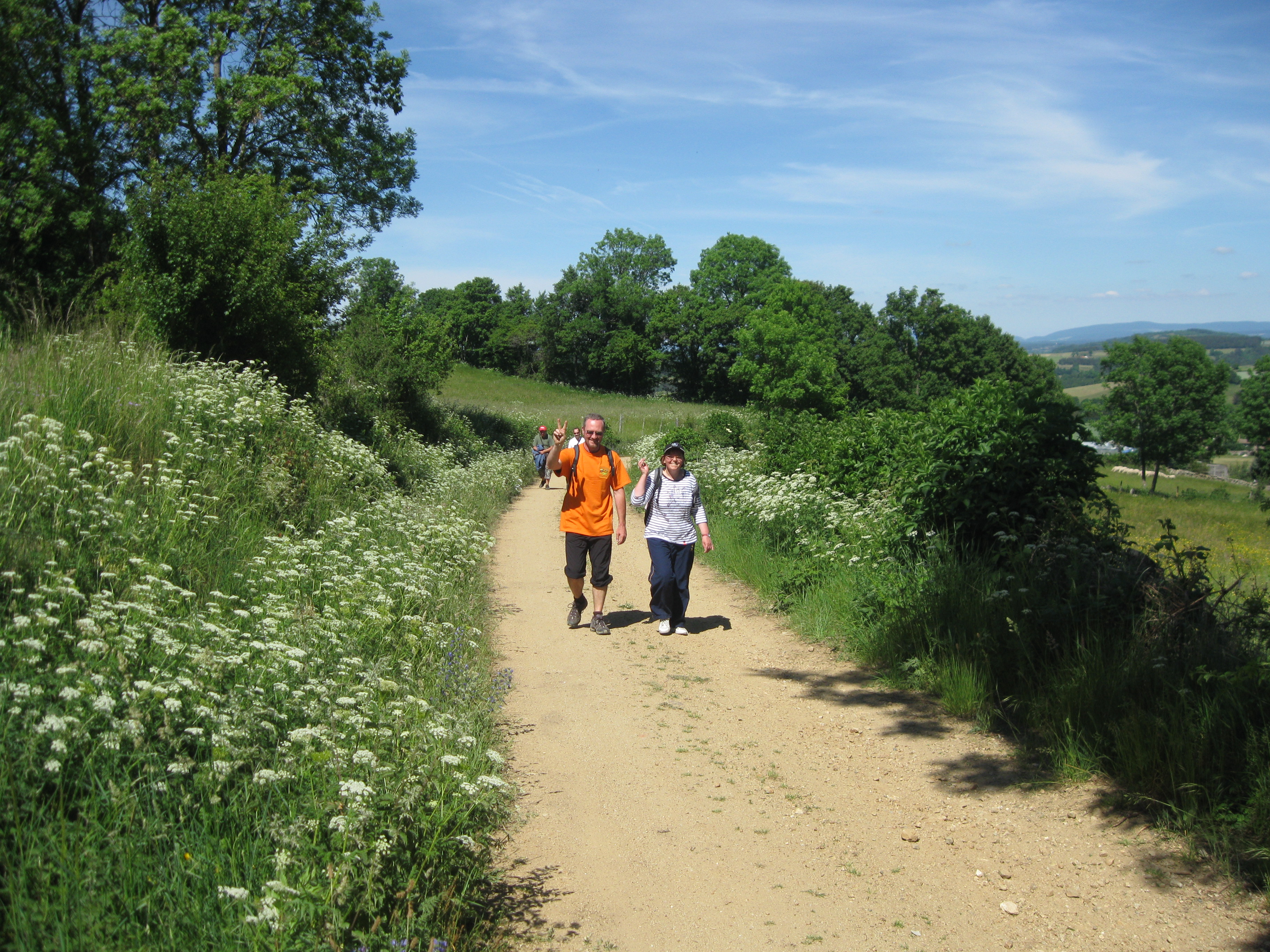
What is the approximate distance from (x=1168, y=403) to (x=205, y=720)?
8904 cm

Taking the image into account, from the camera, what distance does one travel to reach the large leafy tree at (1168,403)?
7675 centimetres

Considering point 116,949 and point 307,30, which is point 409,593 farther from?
point 307,30

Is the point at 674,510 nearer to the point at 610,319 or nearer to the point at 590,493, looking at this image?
the point at 590,493

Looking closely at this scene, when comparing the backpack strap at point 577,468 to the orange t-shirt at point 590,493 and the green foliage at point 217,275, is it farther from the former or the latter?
the green foliage at point 217,275

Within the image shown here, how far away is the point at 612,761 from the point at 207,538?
345cm

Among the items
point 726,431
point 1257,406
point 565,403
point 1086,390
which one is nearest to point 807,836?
point 726,431

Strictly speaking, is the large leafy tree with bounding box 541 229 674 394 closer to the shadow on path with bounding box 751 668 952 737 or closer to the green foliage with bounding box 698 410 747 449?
the green foliage with bounding box 698 410 747 449

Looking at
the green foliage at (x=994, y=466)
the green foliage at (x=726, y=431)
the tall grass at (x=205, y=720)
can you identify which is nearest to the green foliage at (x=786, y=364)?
the green foliage at (x=726, y=431)

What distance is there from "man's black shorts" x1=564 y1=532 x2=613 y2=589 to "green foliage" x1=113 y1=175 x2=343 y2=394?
784 centimetres

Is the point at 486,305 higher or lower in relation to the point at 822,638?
higher

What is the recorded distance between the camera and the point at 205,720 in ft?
11.5

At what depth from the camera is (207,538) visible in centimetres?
642

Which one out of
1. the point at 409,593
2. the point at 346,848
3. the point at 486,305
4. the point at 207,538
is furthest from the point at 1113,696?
the point at 486,305

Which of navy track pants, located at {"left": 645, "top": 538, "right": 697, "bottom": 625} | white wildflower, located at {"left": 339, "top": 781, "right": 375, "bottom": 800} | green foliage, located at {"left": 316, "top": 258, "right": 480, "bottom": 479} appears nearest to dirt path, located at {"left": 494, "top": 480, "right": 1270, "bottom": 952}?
white wildflower, located at {"left": 339, "top": 781, "right": 375, "bottom": 800}
